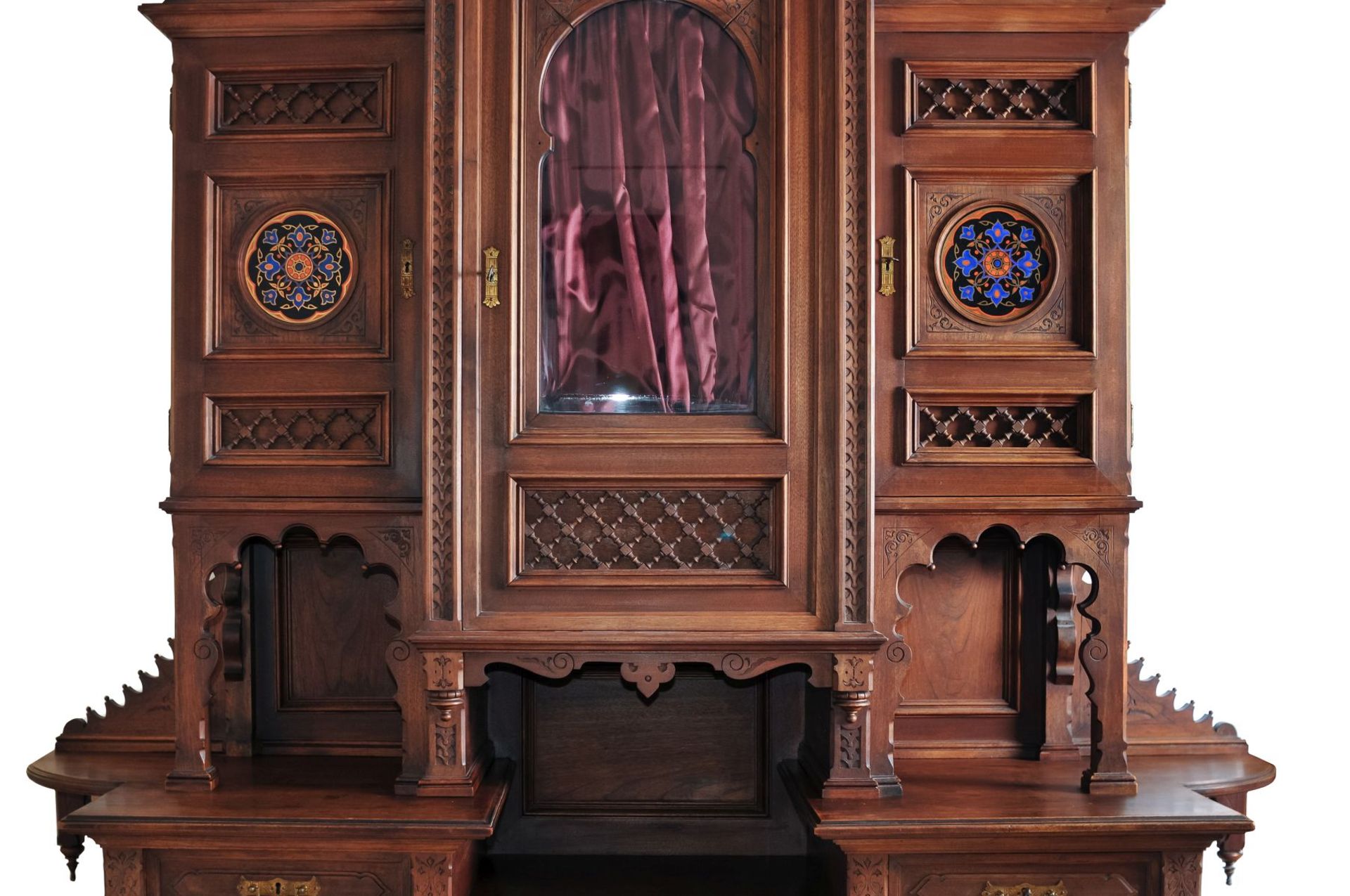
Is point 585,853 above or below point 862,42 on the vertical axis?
below

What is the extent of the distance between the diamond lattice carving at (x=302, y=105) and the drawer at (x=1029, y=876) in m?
2.19

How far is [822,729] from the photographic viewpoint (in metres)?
2.96

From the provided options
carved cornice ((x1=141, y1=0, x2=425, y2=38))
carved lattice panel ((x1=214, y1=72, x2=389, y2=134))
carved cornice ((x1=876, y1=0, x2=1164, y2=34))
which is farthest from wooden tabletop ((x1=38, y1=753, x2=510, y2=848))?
carved cornice ((x1=876, y1=0, x2=1164, y2=34))

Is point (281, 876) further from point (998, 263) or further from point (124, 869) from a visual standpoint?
point (998, 263)

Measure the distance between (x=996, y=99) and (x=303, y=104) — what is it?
169cm

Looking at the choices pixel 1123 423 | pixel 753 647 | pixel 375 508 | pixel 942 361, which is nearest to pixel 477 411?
pixel 375 508

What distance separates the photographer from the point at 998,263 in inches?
112

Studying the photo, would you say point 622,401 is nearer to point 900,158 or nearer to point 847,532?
point 847,532

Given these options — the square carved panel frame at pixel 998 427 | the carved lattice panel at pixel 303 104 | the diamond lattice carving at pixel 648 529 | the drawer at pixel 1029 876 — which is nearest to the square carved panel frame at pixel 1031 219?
the square carved panel frame at pixel 998 427

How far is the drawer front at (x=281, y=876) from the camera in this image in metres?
2.68

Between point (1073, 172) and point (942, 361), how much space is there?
556 millimetres

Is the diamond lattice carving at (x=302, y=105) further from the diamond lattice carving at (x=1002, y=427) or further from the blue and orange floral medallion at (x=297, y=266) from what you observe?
the diamond lattice carving at (x=1002, y=427)

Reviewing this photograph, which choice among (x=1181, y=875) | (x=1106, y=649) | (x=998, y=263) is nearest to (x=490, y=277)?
(x=998, y=263)

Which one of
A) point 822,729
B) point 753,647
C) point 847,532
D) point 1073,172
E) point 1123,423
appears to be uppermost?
point 1073,172
